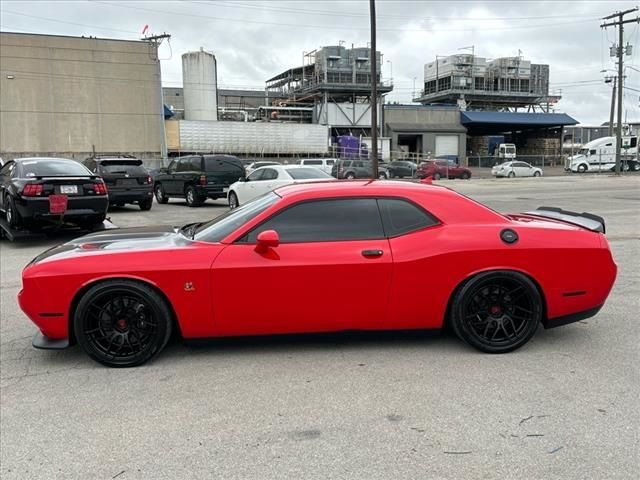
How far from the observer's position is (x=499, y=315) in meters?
4.34

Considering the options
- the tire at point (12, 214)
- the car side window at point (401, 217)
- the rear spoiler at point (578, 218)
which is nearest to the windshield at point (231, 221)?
the car side window at point (401, 217)

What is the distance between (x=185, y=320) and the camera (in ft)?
13.6

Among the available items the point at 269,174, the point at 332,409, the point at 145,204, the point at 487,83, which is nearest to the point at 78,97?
the point at 145,204

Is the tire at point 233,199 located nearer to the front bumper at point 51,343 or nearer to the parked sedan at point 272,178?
the parked sedan at point 272,178

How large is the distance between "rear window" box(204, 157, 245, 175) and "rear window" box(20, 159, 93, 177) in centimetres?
724

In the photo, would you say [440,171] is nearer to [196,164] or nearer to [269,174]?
[196,164]

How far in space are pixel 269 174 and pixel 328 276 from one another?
1172cm

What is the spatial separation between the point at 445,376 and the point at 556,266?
51.1 inches

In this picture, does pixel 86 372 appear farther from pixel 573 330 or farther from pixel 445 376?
pixel 573 330

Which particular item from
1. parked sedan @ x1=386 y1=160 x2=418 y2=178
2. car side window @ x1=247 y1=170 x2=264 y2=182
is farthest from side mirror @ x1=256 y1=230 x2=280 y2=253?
parked sedan @ x1=386 y1=160 x2=418 y2=178

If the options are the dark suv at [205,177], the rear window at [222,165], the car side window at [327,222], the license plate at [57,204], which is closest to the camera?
the car side window at [327,222]

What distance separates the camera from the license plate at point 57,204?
9.46 meters

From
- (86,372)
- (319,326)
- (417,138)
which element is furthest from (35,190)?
(417,138)

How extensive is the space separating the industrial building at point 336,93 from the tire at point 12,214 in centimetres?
5602
